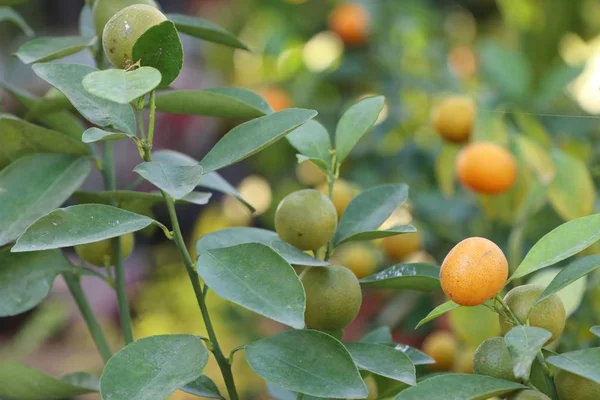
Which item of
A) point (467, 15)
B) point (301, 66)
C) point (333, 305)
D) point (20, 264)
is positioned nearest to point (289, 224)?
point (333, 305)

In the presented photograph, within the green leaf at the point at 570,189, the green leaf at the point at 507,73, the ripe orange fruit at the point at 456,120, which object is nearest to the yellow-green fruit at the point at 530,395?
the green leaf at the point at 570,189

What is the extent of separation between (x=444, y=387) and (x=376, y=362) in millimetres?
50

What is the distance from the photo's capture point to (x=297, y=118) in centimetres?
42

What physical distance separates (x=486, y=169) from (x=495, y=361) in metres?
0.46

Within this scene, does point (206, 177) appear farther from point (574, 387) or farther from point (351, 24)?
point (351, 24)

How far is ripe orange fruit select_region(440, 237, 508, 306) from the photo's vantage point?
1.29 ft

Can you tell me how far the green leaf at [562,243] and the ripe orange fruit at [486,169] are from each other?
438 mm

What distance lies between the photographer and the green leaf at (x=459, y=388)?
37cm

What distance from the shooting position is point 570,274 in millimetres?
396

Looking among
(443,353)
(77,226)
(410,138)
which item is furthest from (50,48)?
(410,138)

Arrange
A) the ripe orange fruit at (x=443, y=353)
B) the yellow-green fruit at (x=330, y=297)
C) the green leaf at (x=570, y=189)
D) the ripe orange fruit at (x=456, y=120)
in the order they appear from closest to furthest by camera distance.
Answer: the yellow-green fruit at (x=330, y=297) → the ripe orange fruit at (x=443, y=353) → the green leaf at (x=570, y=189) → the ripe orange fruit at (x=456, y=120)

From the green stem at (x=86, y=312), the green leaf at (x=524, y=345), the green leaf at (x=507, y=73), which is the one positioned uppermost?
the green leaf at (x=524, y=345)

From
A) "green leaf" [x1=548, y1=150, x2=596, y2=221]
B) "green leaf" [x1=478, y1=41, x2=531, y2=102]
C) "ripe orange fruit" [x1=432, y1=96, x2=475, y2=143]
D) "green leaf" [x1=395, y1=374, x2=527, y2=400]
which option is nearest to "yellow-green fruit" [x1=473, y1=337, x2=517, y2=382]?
"green leaf" [x1=395, y1=374, x2=527, y2=400]

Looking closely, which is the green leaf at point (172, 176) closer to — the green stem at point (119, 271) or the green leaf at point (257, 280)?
the green leaf at point (257, 280)
